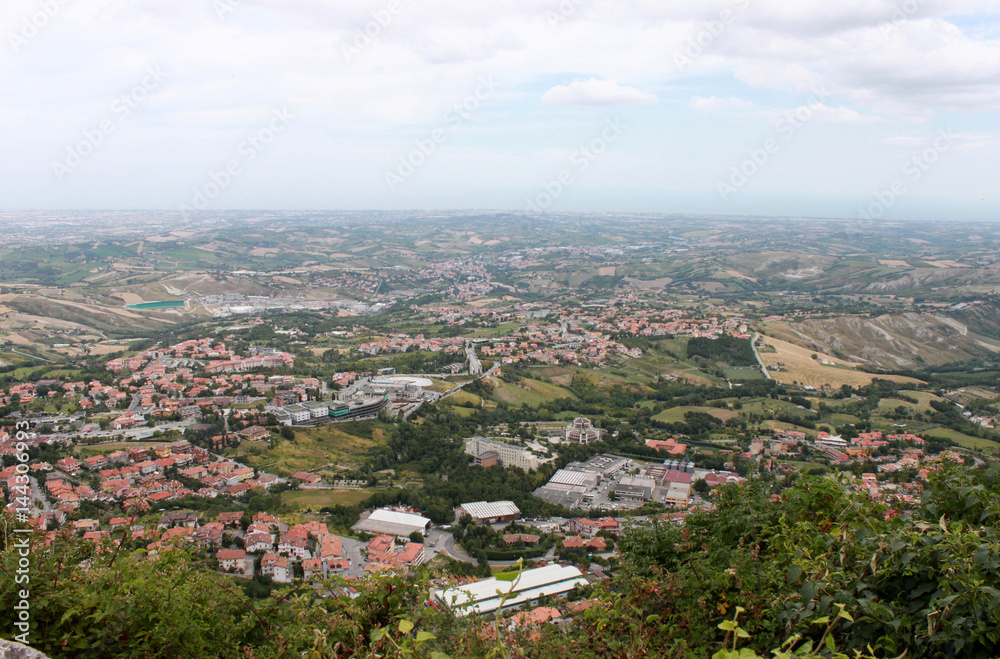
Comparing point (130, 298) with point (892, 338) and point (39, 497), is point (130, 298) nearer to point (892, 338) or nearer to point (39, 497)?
point (39, 497)

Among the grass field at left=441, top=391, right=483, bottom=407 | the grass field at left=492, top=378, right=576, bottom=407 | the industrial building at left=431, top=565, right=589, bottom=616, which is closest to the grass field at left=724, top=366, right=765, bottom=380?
the grass field at left=492, top=378, right=576, bottom=407

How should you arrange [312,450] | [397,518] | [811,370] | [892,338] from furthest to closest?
[892,338]
[811,370]
[312,450]
[397,518]

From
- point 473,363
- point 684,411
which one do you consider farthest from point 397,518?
point 473,363

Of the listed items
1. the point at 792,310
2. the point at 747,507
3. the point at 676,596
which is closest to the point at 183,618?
the point at 676,596

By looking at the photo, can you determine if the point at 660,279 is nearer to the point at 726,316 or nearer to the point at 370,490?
the point at 726,316

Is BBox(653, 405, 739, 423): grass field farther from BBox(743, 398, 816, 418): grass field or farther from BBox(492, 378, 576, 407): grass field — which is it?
BBox(492, 378, 576, 407): grass field

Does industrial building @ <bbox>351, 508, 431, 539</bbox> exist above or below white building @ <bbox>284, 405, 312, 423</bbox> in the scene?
below
